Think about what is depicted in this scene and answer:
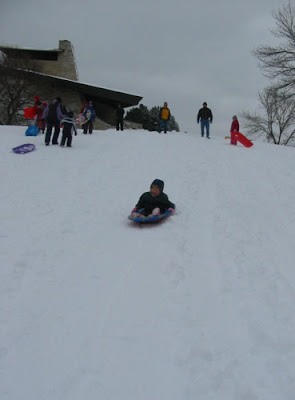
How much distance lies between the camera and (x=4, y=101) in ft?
86.4

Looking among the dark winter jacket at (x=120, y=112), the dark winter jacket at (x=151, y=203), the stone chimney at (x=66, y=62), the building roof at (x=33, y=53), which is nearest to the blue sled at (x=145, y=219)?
the dark winter jacket at (x=151, y=203)

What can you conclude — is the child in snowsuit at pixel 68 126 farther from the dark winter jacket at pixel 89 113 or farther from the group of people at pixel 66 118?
the dark winter jacket at pixel 89 113

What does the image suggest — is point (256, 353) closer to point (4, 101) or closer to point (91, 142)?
point (91, 142)

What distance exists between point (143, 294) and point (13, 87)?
24965mm

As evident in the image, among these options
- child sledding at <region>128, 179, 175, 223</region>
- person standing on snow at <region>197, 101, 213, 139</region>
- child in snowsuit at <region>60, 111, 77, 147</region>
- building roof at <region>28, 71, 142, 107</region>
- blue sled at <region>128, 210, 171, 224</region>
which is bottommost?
blue sled at <region>128, 210, 171, 224</region>

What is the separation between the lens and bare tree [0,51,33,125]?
2570 cm

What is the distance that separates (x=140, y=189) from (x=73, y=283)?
442cm

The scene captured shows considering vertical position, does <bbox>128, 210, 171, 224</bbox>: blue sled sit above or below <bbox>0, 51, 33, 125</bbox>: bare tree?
below

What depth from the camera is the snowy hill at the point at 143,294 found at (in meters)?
3.04

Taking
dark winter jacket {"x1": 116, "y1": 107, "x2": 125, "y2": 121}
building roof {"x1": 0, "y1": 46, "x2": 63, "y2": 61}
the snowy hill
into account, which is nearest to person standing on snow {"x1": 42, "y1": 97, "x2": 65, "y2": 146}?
the snowy hill

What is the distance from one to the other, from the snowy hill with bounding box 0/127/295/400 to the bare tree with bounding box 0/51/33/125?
19.1m

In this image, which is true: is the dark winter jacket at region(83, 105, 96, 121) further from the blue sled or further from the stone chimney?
the stone chimney

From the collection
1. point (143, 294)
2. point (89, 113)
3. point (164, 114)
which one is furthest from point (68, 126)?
point (143, 294)

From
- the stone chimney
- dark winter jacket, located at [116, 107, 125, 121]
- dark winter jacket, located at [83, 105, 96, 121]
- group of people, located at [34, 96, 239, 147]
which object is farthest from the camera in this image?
the stone chimney
